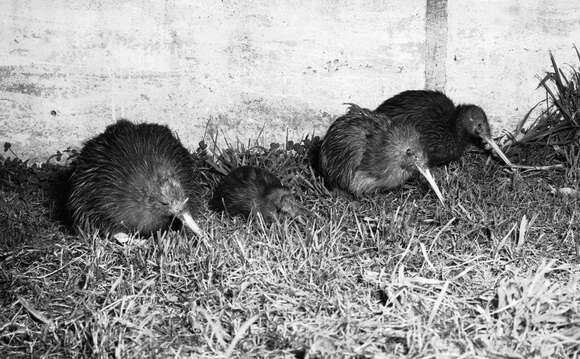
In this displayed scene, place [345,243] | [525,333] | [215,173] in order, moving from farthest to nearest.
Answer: [215,173] → [345,243] → [525,333]

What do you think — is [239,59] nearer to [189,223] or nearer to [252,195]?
[252,195]

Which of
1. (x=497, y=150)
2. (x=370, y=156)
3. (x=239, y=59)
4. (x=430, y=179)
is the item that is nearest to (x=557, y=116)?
(x=497, y=150)

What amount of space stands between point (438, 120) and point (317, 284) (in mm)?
2268

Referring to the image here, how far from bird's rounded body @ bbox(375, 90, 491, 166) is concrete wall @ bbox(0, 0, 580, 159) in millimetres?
223

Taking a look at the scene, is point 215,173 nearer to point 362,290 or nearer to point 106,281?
point 106,281

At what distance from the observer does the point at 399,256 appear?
13.1 ft

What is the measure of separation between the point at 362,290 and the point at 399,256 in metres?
0.41

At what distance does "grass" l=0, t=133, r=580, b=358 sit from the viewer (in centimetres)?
327

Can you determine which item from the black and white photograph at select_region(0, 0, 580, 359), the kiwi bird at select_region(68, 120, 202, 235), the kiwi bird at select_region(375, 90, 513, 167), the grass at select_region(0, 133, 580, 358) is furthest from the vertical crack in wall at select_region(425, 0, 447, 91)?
the kiwi bird at select_region(68, 120, 202, 235)

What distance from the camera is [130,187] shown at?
4289 mm

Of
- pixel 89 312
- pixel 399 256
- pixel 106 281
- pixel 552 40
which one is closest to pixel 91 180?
pixel 106 281

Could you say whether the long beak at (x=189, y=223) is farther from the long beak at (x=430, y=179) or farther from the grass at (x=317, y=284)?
the long beak at (x=430, y=179)

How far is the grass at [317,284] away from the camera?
10.7 feet

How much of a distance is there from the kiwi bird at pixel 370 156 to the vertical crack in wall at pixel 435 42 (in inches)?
29.4
